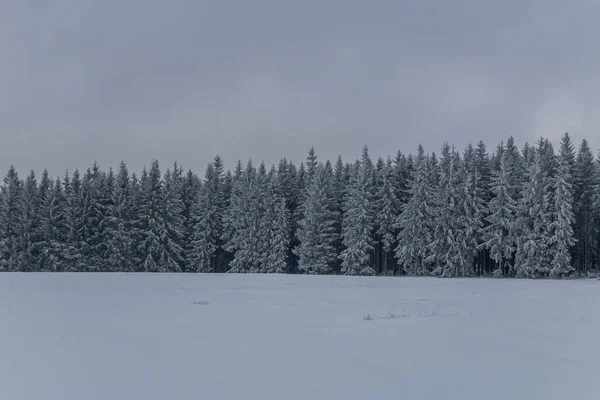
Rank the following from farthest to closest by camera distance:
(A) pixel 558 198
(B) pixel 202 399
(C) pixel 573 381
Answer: (A) pixel 558 198, (C) pixel 573 381, (B) pixel 202 399

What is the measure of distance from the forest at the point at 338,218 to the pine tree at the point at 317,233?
0.59 feet

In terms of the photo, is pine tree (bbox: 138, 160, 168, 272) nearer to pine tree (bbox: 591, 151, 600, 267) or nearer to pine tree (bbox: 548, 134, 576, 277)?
pine tree (bbox: 548, 134, 576, 277)

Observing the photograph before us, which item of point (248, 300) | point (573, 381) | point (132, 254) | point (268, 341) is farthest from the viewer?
point (132, 254)

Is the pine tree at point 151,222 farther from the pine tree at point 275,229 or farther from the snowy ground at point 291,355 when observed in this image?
the snowy ground at point 291,355

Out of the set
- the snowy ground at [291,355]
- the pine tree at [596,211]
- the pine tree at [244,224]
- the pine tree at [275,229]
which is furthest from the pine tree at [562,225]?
the snowy ground at [291,355]

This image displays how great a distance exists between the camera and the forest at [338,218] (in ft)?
194

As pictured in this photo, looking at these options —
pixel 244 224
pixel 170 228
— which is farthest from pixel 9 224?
pixel 244 224

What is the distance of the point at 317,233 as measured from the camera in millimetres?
67500

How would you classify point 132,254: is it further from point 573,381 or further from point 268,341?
point 573,381

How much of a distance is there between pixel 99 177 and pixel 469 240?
51.8 meters

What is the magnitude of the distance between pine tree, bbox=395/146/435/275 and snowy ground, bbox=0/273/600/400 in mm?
46421

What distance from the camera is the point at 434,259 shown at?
61.4 meters

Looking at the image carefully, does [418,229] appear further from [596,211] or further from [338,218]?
[596,211]

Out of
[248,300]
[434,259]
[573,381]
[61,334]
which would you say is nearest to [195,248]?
[434,259]
